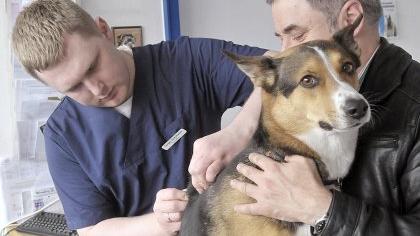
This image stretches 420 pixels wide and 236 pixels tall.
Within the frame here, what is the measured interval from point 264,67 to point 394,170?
36 cm

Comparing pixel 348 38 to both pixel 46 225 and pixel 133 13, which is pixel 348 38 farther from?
pixel 133 13

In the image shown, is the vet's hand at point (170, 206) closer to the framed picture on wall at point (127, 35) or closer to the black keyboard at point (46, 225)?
the black keyboard at point (46, 225)

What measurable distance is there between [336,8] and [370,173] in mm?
405

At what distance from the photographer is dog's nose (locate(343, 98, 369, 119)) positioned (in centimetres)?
84

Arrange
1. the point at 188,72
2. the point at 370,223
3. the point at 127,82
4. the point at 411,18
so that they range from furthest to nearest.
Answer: the point at 411,18
the point at 188,72
the point at 127,82
the point at 370,223

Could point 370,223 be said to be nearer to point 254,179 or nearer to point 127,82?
point 254,179

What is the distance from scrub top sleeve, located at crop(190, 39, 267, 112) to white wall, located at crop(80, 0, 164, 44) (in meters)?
0.92

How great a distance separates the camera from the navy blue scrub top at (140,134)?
4.25 feet

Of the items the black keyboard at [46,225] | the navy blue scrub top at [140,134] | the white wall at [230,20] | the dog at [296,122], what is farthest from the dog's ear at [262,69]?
the white wall at [230,20]

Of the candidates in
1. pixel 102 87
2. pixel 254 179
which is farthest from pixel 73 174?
pixel 254 179

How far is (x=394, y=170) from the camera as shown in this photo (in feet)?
3.05

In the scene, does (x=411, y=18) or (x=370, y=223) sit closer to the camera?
(x=370, y=223)

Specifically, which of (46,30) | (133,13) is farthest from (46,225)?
(133,13)

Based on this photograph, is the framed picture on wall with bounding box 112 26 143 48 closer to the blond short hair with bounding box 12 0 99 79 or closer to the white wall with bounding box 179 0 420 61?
the white wall with bounding box 179 0 420 61
